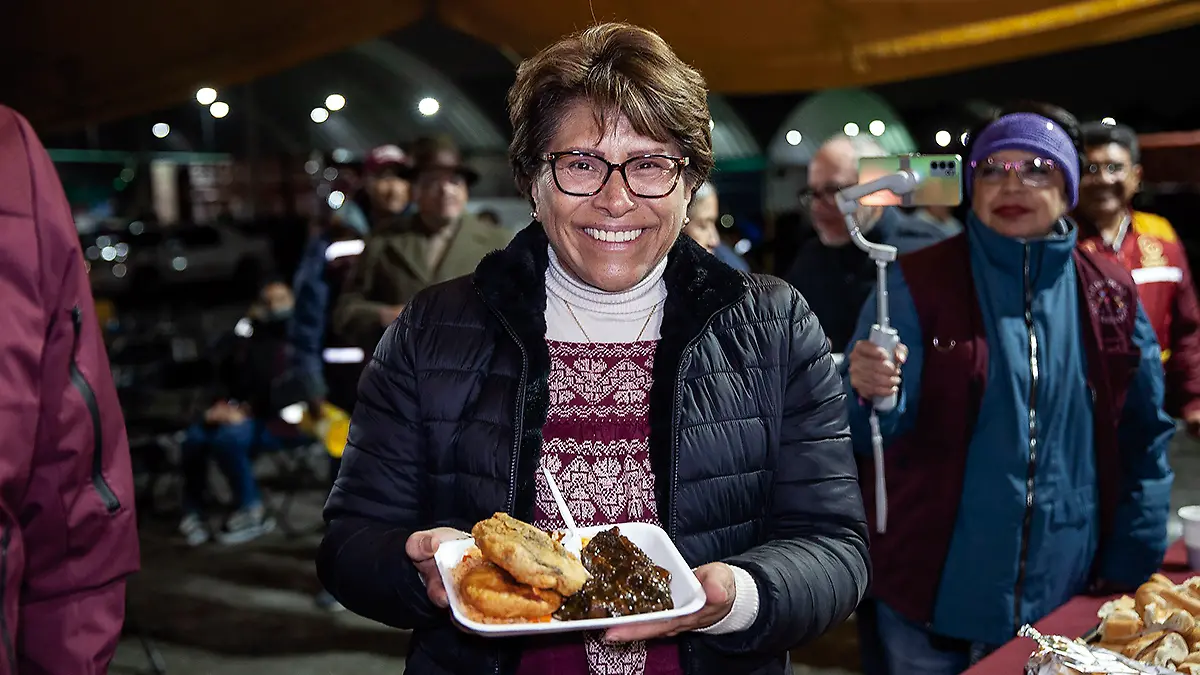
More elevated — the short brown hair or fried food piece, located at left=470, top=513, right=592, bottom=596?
the short brown hair

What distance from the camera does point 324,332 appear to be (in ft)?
14.4

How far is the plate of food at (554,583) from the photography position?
1.14m

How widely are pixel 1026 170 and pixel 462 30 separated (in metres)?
3.25

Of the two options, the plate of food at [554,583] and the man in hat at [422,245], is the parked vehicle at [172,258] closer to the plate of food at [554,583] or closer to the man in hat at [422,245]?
the man in hat at [422,245]

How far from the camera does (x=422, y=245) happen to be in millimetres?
3734

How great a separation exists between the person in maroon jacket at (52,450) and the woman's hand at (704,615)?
0.67 metres

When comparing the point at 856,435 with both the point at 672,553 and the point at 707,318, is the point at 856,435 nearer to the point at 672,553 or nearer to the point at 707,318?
the point at 707,318

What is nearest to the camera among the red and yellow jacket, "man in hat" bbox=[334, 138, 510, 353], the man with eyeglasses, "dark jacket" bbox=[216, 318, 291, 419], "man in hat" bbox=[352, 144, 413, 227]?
the red and yellow jacket

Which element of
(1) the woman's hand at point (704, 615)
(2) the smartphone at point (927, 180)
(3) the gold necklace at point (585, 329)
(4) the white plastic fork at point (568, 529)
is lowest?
(1) the woman's hand at point (704, 615)

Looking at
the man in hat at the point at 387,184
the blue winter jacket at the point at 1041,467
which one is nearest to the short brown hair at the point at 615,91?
the blue winter jacket at the point at 1041,467

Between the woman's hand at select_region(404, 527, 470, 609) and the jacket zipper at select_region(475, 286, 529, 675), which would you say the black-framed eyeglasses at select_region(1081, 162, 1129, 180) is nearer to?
the jacket zipper at select_region(475, 286, 529, 675)

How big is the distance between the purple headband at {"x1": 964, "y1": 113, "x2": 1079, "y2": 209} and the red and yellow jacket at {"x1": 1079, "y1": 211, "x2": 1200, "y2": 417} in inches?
Answer: 33.6

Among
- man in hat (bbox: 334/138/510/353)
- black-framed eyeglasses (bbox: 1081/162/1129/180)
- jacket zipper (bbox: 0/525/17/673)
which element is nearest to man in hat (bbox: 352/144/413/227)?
man in hat (bbox: 334/138/510/353)

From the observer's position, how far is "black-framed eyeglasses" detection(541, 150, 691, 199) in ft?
4.42
